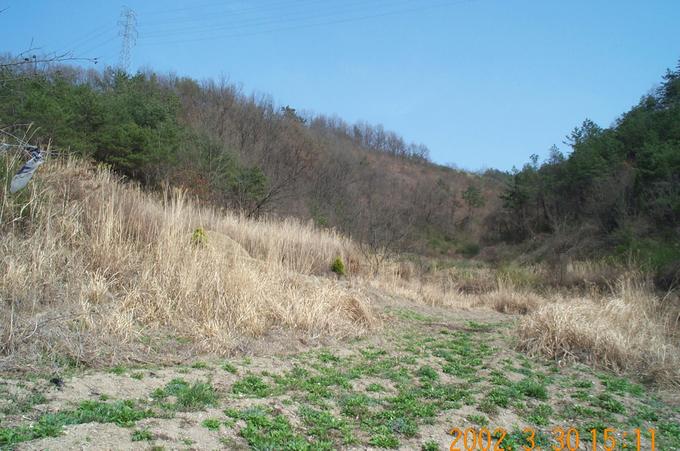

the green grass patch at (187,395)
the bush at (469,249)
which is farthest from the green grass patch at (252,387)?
the bush at (469,249)

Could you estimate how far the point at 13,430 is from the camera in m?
3.06

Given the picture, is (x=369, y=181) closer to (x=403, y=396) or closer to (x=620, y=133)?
(x=620, y=133)

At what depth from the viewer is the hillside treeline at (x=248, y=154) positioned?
54.2ft

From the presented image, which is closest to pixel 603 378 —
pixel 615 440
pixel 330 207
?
pixel 615 440

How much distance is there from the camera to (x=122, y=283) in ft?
21.7

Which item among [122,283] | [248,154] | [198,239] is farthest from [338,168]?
[122,283]

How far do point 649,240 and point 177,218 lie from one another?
24917mm

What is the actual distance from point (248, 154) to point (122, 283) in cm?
3251

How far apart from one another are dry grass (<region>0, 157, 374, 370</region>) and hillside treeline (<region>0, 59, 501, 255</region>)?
1.29 meters

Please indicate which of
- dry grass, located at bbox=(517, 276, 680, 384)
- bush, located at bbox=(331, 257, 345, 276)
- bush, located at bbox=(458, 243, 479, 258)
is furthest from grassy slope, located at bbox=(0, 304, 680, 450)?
bush, located at bbox=(458, 243, 479, 258)

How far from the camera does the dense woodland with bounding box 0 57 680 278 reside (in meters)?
18.4
